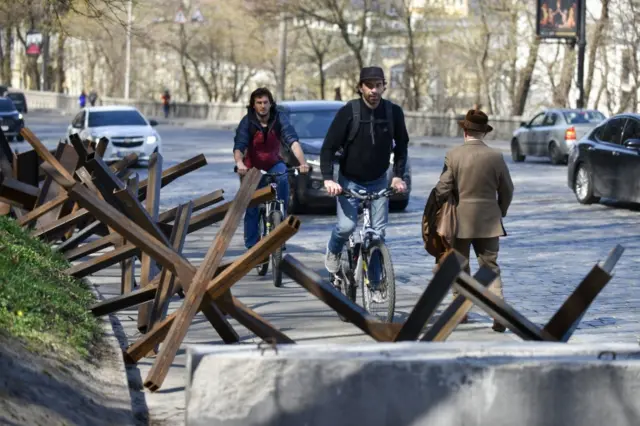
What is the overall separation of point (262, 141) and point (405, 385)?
7.69 meters

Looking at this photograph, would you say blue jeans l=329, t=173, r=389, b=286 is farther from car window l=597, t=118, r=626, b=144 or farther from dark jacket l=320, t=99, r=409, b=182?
car window l=597, t=118, r=626, b=144

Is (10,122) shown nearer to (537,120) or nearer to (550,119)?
(537,120)

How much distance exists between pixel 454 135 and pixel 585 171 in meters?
31.6

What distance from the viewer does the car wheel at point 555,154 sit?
35531 millimetres

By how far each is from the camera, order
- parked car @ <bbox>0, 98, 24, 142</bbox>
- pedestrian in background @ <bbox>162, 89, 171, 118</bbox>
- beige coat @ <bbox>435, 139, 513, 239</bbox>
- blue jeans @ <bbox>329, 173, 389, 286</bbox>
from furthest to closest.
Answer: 1. pedestrian in background @ <bbox>162, 89, 171, 118</bbox>
2. parked car @ <bbox>0, 98, 24, 142</bbox>
3. blue jeans @ <bbox>329, 173, 389, 286</bbox>
4. beige coat @ <bbox>435, 139, 513, 239</bbox>

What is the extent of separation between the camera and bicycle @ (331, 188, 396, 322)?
9.91m

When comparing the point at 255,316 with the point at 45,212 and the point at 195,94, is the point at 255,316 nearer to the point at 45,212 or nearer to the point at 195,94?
the point at 45,212

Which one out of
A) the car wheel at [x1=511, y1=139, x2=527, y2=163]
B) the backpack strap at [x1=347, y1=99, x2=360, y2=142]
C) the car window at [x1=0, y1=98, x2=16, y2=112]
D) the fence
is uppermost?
the backpack strap at [x1=347, y1=99, x2=360, y2=142]

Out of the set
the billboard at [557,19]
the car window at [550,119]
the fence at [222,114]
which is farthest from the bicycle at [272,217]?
the fence at [222,114]

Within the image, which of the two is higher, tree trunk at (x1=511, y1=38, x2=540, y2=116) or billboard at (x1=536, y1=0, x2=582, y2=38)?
billboard at (x1=536, y1=0, x2=582, y2=38)

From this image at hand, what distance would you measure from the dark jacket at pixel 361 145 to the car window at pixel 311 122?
10647 millimetres

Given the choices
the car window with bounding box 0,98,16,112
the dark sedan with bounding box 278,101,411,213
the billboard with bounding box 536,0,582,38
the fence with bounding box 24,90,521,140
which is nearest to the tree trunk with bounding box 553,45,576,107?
the fence with bounding box 24,90,521,140

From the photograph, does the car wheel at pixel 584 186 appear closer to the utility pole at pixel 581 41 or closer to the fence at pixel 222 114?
the utility pole at pixel 581 41

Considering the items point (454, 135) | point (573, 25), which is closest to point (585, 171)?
point (573, 25)
